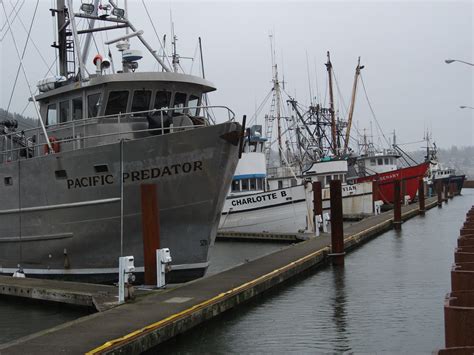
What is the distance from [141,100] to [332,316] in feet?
21.5

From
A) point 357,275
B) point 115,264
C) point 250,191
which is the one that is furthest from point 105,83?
point 250,191

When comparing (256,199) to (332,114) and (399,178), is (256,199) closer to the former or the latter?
(399,178)

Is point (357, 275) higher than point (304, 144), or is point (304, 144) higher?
point (304, 144)

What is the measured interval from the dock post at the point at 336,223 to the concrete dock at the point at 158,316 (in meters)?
1.59

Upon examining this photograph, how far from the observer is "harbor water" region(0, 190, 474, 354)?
24.6 ft

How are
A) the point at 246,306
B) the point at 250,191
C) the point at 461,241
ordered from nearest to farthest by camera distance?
1. the point at 461,241
2. the point at 246,306
3. the point at 250,191

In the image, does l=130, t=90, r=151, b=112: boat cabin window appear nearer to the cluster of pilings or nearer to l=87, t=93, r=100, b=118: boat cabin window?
l=87, t=93, r=100, b=118: boat cabin window

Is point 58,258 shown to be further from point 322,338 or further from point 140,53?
point 322,338

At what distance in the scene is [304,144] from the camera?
45469 millimetres

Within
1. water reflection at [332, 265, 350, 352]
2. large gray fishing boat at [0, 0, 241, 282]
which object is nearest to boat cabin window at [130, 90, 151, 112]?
large gray fishing boat at [0, 0, 241, 282]

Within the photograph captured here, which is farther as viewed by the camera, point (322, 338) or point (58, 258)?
point (58, 258)

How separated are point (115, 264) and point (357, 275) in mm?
5626

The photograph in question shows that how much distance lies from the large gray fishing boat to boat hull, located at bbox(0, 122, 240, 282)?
21 millimetres

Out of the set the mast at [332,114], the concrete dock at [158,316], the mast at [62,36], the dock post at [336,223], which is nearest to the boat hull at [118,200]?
the concrete dock at [158,316]
